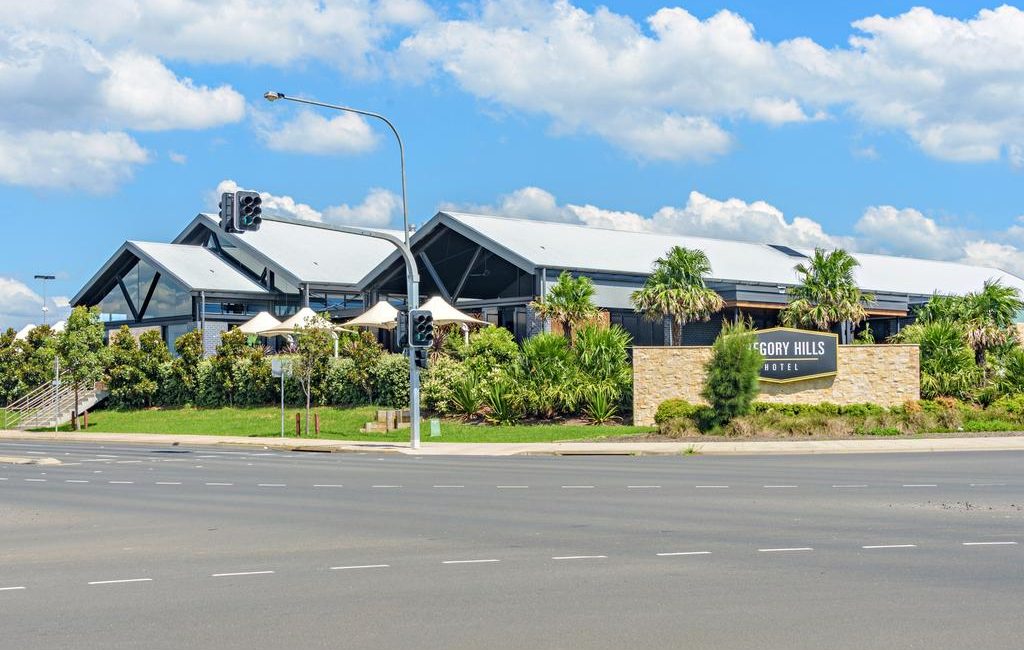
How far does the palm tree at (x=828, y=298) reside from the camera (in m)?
47.0

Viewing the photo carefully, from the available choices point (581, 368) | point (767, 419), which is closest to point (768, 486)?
point (767, 419)

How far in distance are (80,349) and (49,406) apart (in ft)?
20.7

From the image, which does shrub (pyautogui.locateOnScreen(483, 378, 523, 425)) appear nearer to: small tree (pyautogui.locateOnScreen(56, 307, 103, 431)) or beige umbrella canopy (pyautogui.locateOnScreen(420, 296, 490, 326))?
beige umbrella canopy (pyautogui.locateOnScreen(420, 296, 490, 326))

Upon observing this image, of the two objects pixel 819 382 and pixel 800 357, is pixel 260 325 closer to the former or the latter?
pixel 800 357

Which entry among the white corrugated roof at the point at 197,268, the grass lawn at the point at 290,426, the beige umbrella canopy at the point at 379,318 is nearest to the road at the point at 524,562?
the grass lawn at the point at 290,426

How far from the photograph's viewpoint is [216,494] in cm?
1923

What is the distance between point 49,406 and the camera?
171ft

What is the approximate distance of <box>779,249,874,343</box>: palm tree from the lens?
46969 mm

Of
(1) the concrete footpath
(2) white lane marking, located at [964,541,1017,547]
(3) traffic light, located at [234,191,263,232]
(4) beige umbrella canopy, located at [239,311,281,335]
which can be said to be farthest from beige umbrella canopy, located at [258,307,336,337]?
(2) white lane marking, located at [964,541,1017,547]

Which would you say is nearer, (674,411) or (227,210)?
(227,210)

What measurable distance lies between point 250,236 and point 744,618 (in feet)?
187

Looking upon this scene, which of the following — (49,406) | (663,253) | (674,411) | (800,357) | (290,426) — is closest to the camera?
(674,411)

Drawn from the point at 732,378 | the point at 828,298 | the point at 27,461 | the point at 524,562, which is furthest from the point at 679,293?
the point at 524,562

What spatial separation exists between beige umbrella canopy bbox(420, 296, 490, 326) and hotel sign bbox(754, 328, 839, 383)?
1472 centimetres
